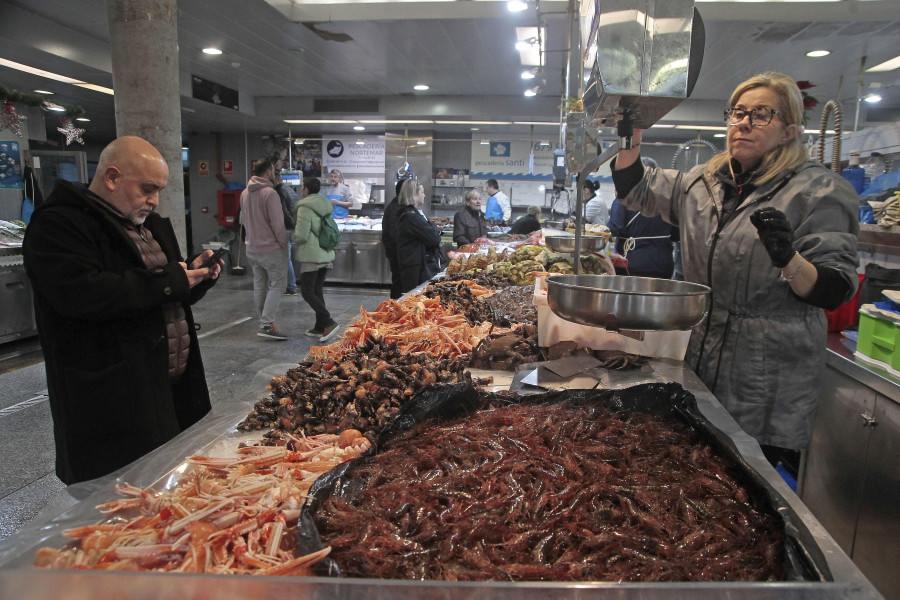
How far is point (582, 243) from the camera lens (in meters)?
3.94

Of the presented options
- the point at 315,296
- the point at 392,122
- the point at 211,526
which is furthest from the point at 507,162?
the point at 211,526

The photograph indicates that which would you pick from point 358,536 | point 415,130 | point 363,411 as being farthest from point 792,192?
point 415,130

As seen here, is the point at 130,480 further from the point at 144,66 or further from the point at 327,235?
the point at 327,235

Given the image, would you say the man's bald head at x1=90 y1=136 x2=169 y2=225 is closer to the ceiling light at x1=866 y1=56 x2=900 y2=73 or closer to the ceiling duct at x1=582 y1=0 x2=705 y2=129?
the ceiling duct at x1=582 y1=0 x2=705 y2=129

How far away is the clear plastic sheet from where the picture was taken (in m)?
1.21

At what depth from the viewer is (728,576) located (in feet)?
3.70

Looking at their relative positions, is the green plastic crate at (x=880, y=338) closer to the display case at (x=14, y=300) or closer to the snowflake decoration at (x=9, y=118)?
the display case at (x=14, y=300)

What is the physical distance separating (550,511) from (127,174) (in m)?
2.27

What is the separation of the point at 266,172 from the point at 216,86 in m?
5.06

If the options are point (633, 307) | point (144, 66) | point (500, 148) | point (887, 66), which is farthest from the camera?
point (500, 148)

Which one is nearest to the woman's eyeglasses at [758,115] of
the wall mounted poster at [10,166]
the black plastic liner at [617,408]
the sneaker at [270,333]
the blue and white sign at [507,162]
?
the black plastic liner at [617,408]

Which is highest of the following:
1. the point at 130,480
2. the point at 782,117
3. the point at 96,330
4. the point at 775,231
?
the point at 782,117

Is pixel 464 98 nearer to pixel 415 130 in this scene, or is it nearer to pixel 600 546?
pixel 415 130

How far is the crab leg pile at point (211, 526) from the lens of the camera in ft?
3.75
